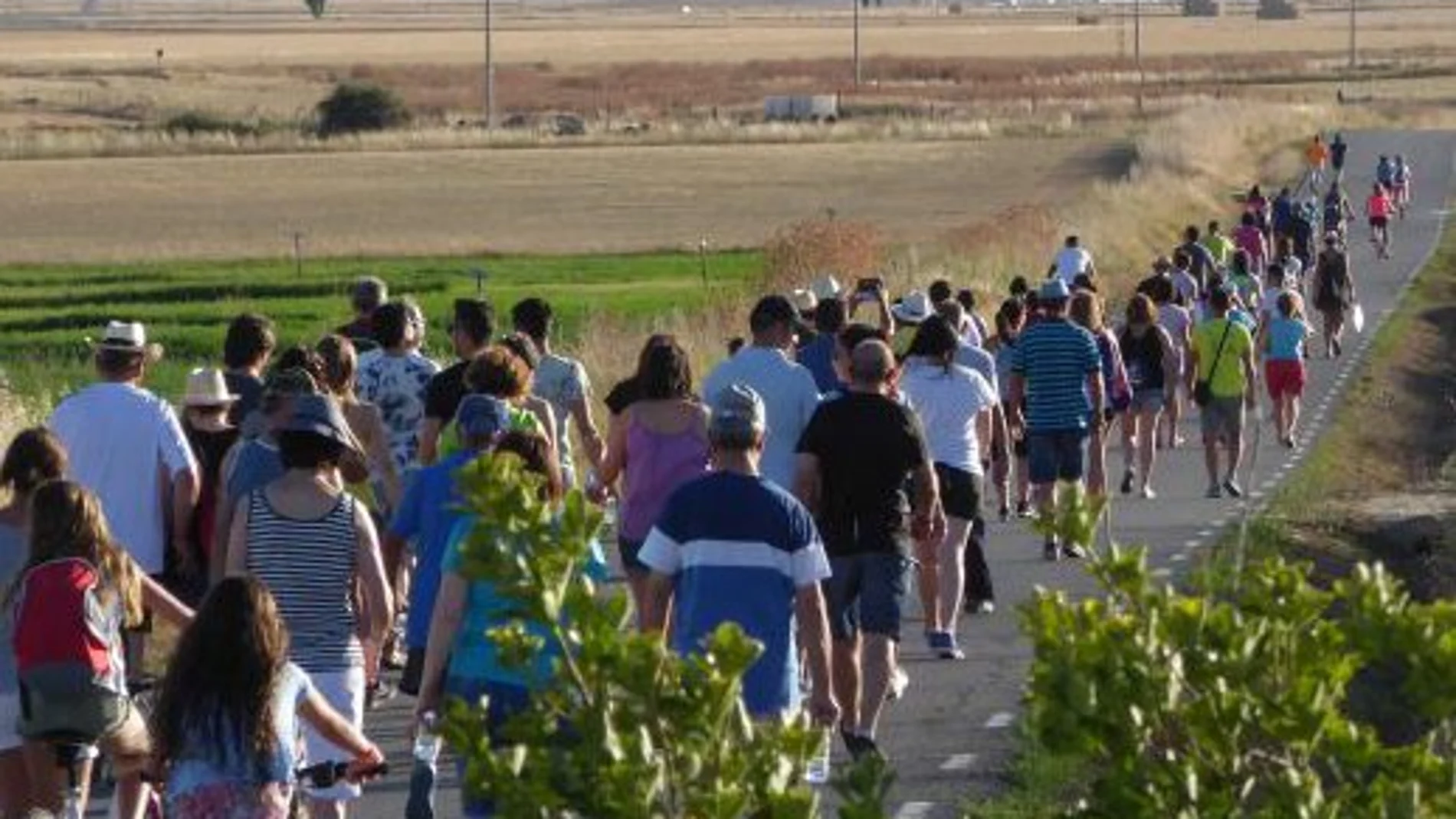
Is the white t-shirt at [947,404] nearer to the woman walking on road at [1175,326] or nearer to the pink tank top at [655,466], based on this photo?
the pink tank top at [655,466]

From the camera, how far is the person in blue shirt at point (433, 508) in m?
10.4

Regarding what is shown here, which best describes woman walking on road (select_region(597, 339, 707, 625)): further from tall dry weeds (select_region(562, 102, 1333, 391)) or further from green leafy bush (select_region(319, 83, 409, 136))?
green leafy bush (select_region(319, 83, 409, 136))

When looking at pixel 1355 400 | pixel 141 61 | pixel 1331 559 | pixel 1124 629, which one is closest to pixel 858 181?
pixel 1355 400

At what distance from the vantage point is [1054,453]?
19141mm

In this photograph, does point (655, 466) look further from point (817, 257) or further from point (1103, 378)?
point (817, 257)

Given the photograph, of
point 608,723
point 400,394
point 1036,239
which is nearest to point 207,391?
point 400,394

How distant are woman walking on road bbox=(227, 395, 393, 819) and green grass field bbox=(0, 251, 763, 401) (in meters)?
20.0

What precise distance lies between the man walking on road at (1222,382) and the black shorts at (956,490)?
26.7 feet

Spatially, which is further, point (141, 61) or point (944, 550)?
point (141, 61)

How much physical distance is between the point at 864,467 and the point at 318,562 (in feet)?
9.37

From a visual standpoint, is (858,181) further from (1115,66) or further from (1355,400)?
(1115,66)

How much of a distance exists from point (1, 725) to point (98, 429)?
6.22 ft

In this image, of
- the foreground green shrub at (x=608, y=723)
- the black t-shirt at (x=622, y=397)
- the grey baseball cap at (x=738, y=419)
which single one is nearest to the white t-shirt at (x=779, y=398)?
the black t-shirt at (x=622, y=397)

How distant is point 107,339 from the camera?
11938 millimetres
